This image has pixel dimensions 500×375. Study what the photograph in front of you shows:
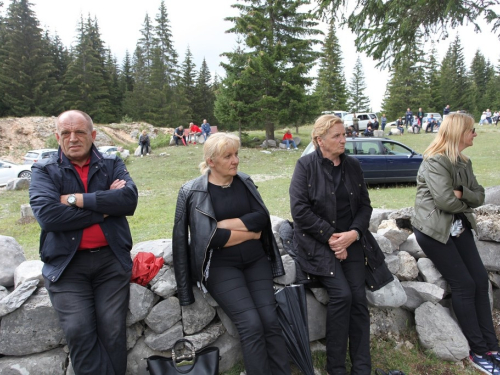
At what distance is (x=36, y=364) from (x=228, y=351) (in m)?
1.32

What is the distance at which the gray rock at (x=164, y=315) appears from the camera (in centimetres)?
255

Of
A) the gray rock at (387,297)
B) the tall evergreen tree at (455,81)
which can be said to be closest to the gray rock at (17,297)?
the gray rock at (387,297)

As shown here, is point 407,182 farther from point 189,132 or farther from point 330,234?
point 189,132

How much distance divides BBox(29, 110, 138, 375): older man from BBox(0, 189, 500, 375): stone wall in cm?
24

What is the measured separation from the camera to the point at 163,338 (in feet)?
8.36

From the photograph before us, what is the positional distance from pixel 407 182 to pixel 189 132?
1842cm

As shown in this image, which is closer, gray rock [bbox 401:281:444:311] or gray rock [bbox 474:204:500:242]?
gray rock [bbox 401:281:444:311]

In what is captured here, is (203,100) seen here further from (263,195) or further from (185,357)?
(185,357)

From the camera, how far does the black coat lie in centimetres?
277

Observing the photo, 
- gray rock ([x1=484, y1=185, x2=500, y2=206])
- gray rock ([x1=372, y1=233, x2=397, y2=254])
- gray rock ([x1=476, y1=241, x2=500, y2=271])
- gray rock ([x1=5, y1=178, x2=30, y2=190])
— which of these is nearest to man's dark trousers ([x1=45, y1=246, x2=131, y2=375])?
gray rock ([x1=372, y1=233, x2=397, y2=254])

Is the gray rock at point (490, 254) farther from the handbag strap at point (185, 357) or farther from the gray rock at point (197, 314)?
the handbag strap at point (185, 357)

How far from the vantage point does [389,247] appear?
3.31 meters

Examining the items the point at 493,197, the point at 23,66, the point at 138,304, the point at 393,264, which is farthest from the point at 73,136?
the point at 23,66

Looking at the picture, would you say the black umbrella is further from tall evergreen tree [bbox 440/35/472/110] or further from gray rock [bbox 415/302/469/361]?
tall evergreen tree [bbox 440/35/472/110]
